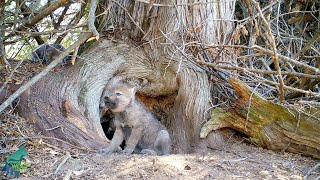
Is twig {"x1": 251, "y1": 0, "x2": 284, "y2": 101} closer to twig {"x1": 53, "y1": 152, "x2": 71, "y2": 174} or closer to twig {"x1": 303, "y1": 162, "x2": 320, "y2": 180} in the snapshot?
twig {"x1": 303, "y1": 162, "x2": 320, "y2": 180}

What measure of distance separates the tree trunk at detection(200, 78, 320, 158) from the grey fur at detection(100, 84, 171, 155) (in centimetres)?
68

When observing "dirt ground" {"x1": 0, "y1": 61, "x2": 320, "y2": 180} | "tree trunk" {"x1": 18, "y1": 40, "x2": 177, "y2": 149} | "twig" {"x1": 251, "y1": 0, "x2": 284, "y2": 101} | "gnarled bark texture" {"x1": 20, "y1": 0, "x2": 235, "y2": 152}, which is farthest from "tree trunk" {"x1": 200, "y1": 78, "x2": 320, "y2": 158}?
"tree trunk" {"x1": 18, "y1": 40, "x2": 177, "y2": 149}

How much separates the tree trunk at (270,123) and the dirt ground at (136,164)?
0.51 ft

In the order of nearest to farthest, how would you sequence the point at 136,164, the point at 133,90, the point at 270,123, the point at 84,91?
the point at 136,164, the point at 270,123, the point at 84,91, the point at 133,90

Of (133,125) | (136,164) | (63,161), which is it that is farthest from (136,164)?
(133,125)

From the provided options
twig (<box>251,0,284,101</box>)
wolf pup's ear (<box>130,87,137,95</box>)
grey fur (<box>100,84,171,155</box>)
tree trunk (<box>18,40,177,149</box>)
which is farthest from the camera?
wolf pup's ear (<box>130,87,137,95</box>)

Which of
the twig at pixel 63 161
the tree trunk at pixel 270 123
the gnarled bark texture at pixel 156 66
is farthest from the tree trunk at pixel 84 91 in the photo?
the tree trunk at pixel 270 123

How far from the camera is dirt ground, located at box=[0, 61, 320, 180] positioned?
4285 mm

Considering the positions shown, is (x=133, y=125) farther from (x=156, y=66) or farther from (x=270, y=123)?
(x=270, y=123)

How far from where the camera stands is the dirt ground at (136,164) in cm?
429

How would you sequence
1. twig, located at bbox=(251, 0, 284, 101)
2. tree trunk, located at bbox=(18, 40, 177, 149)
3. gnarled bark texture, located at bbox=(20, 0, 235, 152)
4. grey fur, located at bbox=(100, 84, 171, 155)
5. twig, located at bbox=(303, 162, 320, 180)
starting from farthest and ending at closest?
grey fur, located at bbox=(100, 84, 171, 155)
gnarled bark texture, located at bbox=(20, 0, 235, 152)
tree trunk, located at bbox=(18, 40, 177, 149)
twig, located at bbox=(303, 162, 320, 180)
twig, located at bbox=(251, 0, 284, 101)

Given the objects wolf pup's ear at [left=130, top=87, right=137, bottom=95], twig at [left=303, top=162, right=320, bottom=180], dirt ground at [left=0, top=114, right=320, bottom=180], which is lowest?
twig at [left=303, top=162, right=320, bottom=180]

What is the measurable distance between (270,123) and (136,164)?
6.24 feet

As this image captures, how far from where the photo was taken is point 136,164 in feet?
14.7
